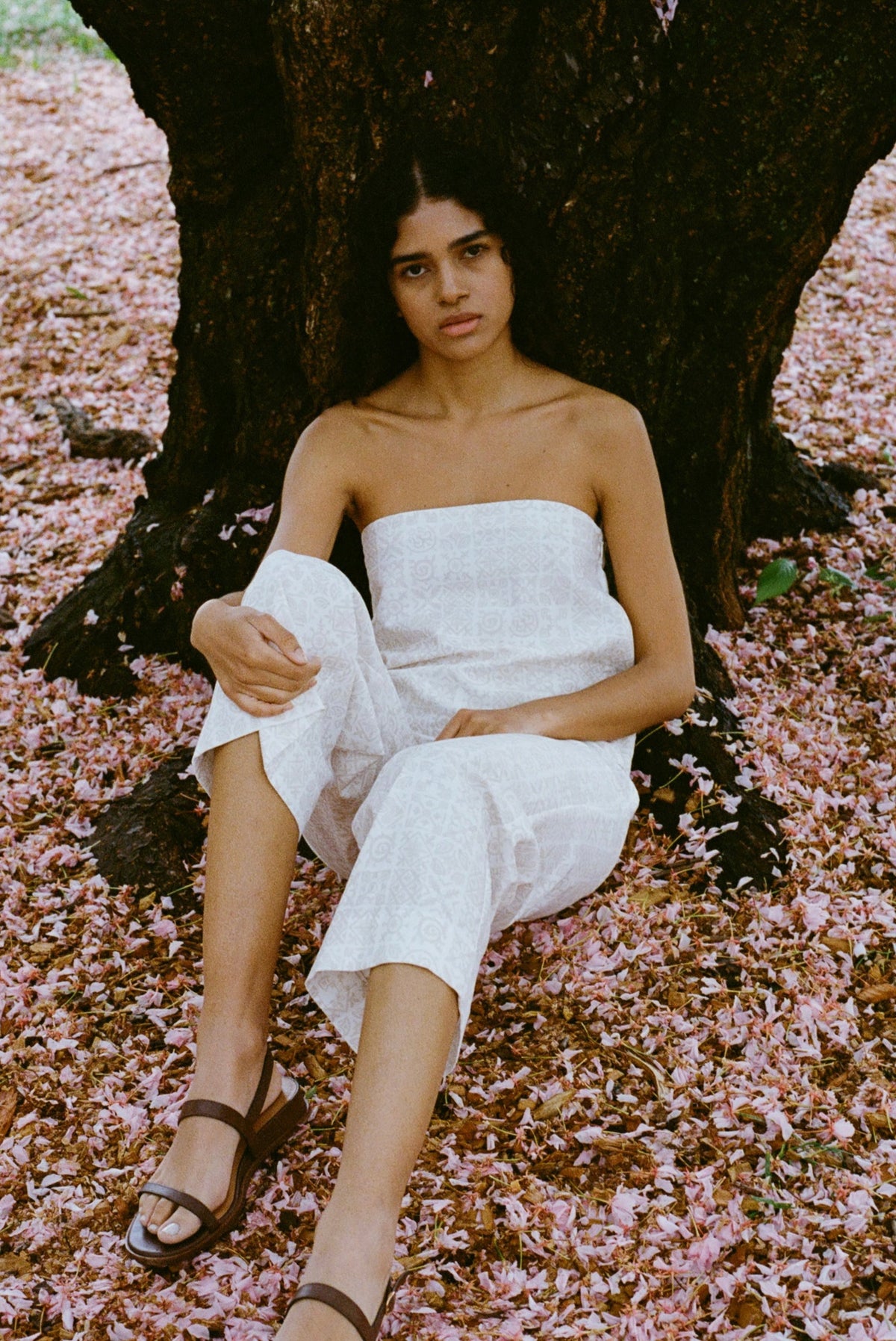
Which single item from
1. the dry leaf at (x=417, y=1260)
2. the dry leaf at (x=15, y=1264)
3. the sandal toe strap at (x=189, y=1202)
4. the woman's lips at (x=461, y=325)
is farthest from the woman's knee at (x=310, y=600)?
the dry leaf at (x=15, y=1264)

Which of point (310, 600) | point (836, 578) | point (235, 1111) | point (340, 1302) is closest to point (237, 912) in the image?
point (235, 1111)

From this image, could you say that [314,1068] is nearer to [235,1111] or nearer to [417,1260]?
[235,1111]

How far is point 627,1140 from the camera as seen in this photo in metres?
2.60

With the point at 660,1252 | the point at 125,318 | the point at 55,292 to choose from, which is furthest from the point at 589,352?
the point at 55,292

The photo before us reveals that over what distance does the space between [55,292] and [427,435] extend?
4.77 metres

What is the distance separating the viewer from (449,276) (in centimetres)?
282

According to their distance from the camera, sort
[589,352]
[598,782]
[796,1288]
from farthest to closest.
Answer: [589,352] < [598,782] < [796,1288]

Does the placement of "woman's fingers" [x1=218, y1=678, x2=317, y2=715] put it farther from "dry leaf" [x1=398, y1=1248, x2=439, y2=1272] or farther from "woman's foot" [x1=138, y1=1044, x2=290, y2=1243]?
"dry leaf" [x1=398, y1=1248, x2=439, y2=1272]

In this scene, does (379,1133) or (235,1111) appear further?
(235,1111)

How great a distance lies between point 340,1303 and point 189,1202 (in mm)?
465

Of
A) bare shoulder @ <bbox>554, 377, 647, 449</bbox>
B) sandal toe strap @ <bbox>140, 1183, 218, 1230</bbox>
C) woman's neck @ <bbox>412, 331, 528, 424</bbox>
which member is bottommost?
sandal toe strap @ <bbox>140, 1183, 218, 1230</bbox>

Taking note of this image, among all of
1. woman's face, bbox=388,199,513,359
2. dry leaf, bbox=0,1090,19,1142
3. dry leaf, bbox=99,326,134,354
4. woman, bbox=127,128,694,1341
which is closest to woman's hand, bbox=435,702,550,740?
woman, bbox=127,128,694,1341

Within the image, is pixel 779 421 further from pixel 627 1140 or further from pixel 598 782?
pixel 627 1140

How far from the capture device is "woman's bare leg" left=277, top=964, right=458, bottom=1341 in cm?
201
